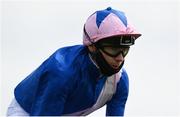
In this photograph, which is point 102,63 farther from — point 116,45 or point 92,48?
point 116,45

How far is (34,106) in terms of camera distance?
284 inches

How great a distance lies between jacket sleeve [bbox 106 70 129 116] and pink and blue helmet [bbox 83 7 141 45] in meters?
0.61

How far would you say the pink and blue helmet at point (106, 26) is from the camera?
→ 7121 millimetres

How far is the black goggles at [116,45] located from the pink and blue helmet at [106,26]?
0.04 meters

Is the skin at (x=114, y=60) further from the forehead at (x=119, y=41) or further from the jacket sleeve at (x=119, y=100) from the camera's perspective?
the jacket sleeve at (x=119, y=100)

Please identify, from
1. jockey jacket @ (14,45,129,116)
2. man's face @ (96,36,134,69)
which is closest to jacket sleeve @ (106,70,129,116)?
jockey jacket @ (14,45,129,116)

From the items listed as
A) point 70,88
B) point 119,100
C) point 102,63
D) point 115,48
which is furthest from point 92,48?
point 119,100

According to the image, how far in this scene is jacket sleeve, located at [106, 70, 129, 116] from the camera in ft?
25.4

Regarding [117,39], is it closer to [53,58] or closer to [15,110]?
[53,58]

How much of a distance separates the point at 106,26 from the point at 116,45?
18cm

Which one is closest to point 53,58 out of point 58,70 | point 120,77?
point 58,70

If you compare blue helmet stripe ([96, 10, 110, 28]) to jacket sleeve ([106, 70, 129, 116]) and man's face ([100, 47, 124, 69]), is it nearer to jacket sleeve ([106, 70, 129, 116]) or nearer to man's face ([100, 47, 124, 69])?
man's face ([100, 47, 124, 69])

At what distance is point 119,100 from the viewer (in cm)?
781

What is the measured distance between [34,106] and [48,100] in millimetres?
229
